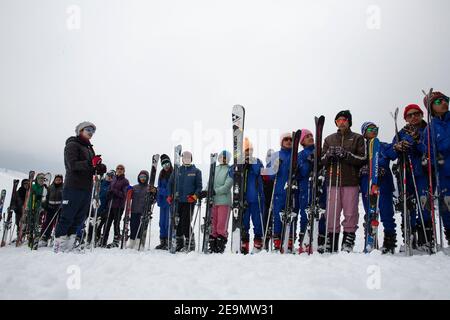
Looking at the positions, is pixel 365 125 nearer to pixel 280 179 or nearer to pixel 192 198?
pixel 280 179

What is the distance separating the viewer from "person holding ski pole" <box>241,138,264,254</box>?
5.37 metres

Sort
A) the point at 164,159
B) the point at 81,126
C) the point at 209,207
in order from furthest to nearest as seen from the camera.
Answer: the point at 164,159
the point at 209,207
the point at 81,126

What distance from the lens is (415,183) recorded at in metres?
4.32

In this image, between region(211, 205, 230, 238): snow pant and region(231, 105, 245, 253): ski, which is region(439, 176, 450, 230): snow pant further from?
region(211, 205, 230, 238): snow pant

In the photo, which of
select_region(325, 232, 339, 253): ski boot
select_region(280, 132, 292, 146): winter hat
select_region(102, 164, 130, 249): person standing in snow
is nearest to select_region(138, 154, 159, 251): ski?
select_region(102, 164, 130, 249): person standing in snow

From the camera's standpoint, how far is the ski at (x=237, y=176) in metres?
4.87

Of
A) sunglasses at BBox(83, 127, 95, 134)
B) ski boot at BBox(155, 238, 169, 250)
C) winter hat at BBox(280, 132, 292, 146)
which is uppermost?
sunglasses at BBox(83, 127, 95, 134)

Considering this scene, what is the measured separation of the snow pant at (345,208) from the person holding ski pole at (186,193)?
9.74ft

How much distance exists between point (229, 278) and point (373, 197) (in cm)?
300

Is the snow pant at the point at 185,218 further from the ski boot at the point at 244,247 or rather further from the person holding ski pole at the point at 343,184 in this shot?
the person holding ski pole at the point at 343,184

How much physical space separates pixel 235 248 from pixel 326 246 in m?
1.47

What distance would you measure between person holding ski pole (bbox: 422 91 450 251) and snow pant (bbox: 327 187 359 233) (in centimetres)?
108

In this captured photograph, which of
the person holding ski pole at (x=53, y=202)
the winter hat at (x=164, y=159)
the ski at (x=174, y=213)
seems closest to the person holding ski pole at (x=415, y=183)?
the ski at (x=174, y=213)

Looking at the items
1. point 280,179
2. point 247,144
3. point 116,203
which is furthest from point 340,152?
point 116,203
